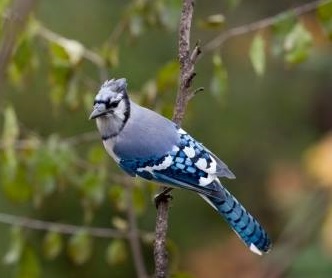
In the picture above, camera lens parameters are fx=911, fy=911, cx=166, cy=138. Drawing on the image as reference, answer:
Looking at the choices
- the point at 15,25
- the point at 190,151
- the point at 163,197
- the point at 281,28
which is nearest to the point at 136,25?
the point at 281,28

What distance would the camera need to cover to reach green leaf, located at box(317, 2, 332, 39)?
Answer: 2.03m

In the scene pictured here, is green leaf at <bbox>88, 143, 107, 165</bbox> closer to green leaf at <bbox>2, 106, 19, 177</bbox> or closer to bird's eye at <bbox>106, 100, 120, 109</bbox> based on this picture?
green leaf at <bbox>2, 106, 19, 177</bbox>

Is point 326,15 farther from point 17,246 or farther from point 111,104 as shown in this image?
point 17,246

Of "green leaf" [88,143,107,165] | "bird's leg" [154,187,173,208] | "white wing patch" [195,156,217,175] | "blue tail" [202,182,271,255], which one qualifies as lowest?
"green leaf" [88,143,107,165]

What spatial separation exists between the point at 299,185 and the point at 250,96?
1.56 feet

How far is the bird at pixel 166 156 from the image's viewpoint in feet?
6.17

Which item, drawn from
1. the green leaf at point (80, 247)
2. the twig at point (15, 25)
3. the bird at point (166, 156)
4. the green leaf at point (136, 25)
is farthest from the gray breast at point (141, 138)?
the twig at point (15, 25)

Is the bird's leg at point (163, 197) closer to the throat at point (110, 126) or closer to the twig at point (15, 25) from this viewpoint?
the throat at point (110, 126)

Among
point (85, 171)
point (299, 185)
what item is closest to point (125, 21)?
point (85, 171)

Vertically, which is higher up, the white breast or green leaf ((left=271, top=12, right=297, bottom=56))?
green leaf ((left=271, top=12, right=297, bottom=56))

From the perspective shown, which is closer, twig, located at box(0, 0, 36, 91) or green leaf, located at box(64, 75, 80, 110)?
twig, located at box(0, 0, 36, 91)

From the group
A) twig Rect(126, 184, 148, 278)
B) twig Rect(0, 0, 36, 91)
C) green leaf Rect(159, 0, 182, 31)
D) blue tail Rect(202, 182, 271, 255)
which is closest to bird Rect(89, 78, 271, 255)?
blue tail Rect(202, 182, 271, 255)

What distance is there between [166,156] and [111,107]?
20 centimetres

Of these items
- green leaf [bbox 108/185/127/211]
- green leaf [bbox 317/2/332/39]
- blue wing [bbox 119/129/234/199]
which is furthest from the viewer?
green leaf [bbox 108/185/127/211]
